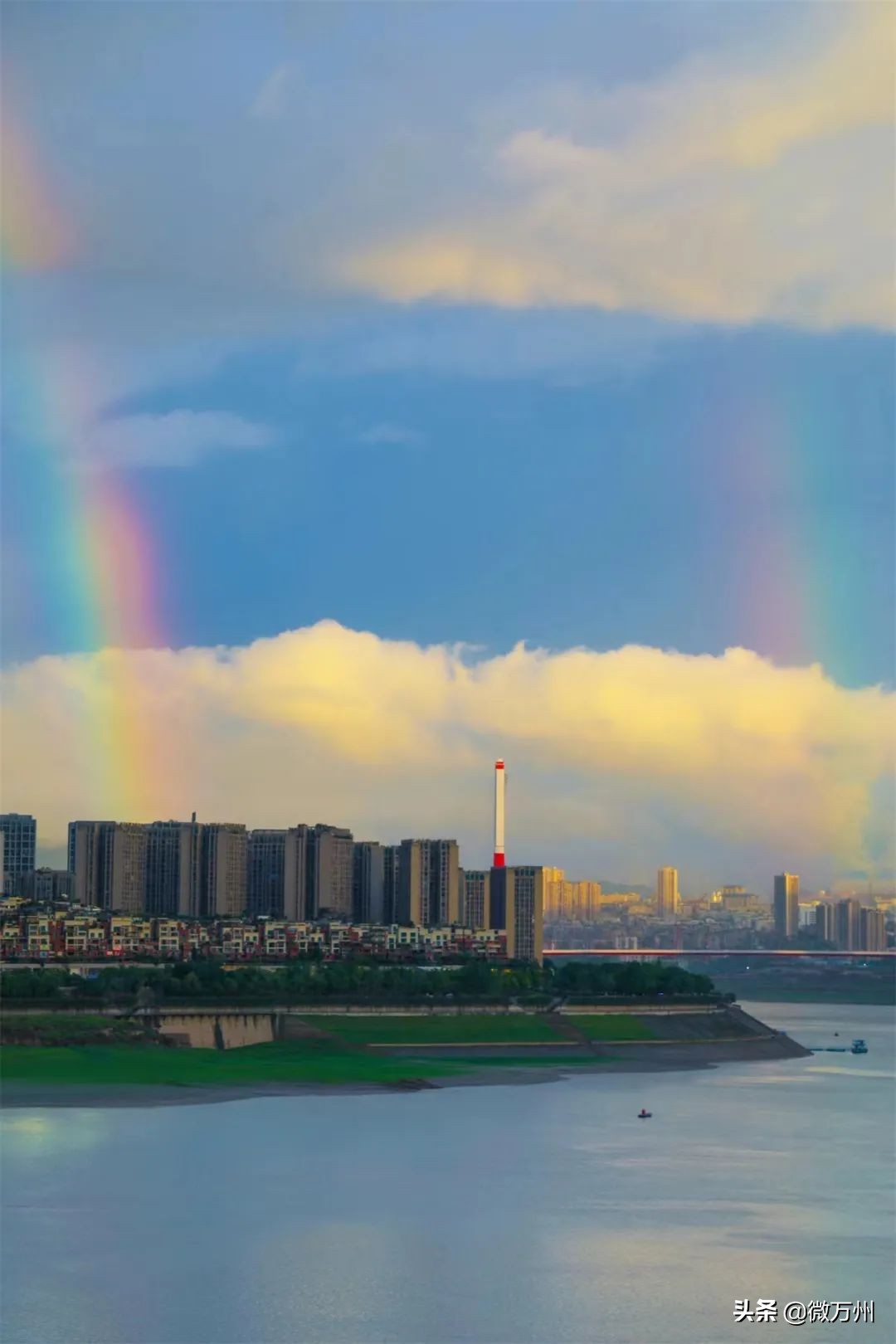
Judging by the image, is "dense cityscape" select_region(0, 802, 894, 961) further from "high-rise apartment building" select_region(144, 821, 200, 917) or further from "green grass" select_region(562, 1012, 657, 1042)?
"green grass" select_region(562, 1012, 657, 1042)

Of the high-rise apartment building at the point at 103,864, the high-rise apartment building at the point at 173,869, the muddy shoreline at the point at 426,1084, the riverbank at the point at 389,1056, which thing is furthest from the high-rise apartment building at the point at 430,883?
the muddy shoreline at the point at 426,1084

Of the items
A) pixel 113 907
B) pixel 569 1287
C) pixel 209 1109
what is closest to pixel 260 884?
pixel 113 907

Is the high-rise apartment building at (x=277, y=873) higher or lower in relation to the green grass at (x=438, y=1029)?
higher

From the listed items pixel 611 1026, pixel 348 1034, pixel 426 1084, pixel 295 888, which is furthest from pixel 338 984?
pixel 295 888

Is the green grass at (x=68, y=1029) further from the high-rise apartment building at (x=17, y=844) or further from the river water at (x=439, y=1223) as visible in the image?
the high-rise apartment building at (x=17, y=844)

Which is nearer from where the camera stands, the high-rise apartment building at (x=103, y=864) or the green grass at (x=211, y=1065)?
the green grass at (x=211, y=1065)

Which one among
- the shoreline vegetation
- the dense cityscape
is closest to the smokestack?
the dense cityscape

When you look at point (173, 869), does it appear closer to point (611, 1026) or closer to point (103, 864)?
point (103, 864)

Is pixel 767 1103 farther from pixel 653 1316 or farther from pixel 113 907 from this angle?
pixel 113 907
